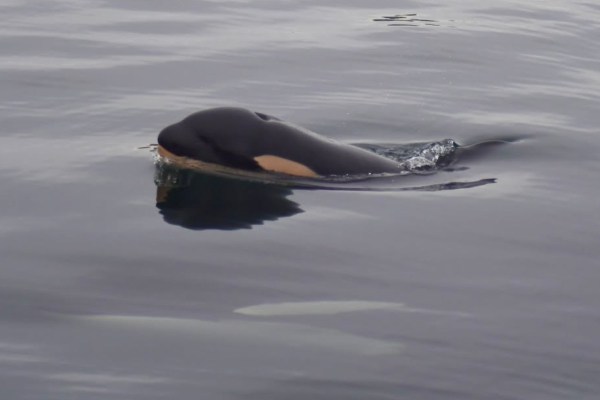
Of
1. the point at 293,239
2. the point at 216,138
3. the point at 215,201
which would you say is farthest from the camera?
the point at 216,138

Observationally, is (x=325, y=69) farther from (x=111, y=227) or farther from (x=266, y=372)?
(x=266, y=372)

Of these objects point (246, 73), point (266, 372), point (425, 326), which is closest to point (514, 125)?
point (246, 73)

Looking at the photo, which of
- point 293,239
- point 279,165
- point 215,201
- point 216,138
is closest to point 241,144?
point 216,138

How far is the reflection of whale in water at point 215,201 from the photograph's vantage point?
34.3 feet

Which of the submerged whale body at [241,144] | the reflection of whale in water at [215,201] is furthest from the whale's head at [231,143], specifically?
the reflection of whale in water at [215,201]

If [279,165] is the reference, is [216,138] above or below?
above

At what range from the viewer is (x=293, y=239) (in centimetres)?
1012

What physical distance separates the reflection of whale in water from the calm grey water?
0.03 m

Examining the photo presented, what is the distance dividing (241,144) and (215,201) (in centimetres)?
69

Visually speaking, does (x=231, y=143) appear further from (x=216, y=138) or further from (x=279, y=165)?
(x=279, y=165)

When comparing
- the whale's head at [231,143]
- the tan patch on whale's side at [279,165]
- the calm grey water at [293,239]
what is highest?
the whale's head at [231,143]

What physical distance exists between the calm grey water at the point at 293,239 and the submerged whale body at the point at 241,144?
0.22 metres

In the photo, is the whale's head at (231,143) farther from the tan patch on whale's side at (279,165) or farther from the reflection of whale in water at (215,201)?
the reflection of whale in water at (215,201)

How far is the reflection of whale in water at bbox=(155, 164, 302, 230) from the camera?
34.3 ft
